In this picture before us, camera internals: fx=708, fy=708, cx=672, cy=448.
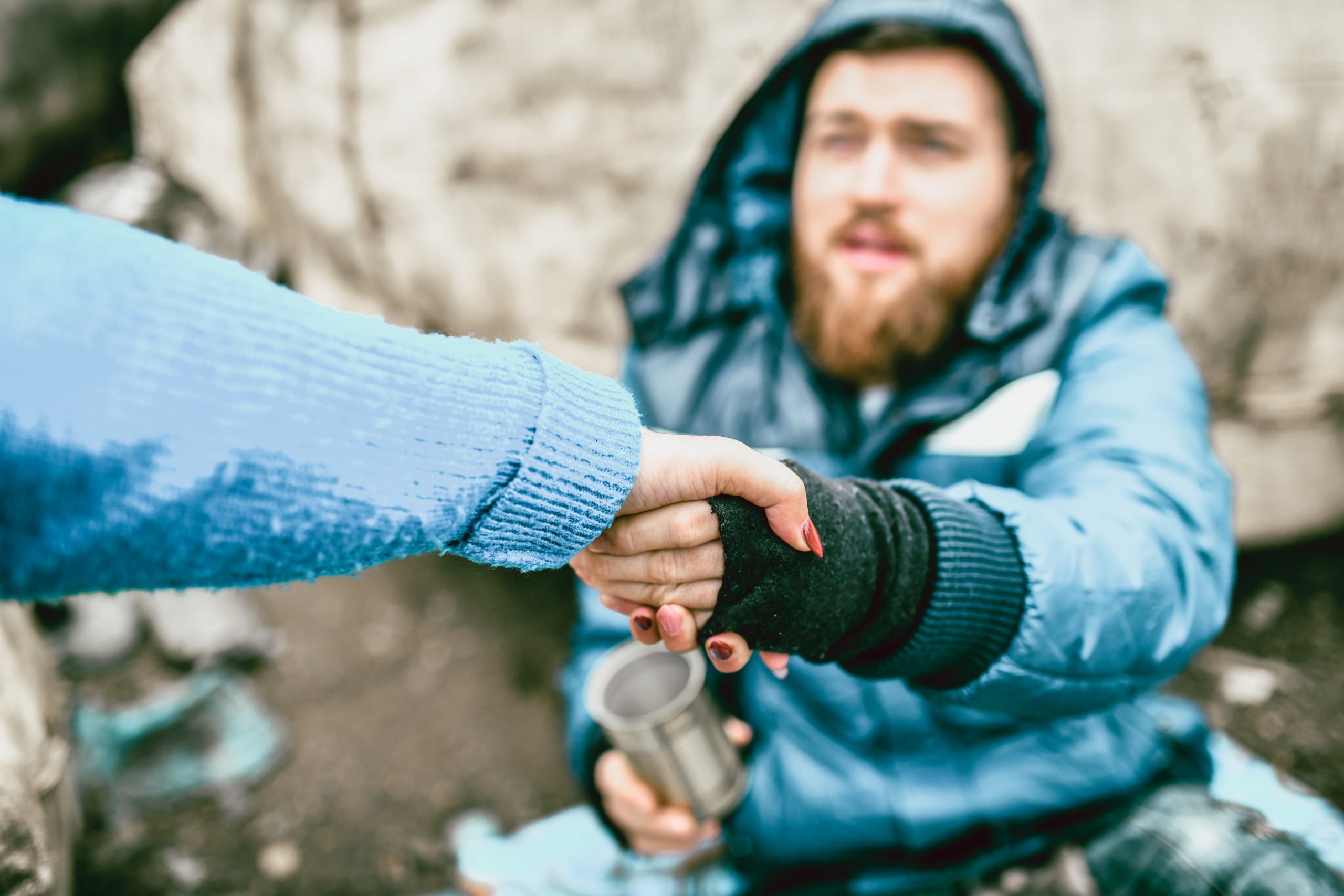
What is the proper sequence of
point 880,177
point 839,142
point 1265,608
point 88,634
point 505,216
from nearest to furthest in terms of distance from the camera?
point 880,177 < point 839,142 < point 1265,608 < point 88,634 < point 505,216

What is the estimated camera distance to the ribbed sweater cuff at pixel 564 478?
2.72 feet

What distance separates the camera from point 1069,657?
45.0 inches

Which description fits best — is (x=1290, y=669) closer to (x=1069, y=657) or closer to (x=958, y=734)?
(x=958, y=734)

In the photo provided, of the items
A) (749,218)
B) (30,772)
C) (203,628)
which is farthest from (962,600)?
(203,628)

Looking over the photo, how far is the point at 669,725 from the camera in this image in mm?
1295

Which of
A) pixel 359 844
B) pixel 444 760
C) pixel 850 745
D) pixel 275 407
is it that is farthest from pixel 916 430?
pixel 359 844

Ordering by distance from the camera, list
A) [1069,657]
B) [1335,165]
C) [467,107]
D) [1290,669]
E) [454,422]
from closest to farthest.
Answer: [454,422] → [1069,657] → [1335,165] → [1290,669] → [467,107]

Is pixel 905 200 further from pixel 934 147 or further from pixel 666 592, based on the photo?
pixel 666 592

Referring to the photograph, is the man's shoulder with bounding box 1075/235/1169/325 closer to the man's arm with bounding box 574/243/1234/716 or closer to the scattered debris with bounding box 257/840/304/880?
the man's arm with bounding box 574/243/1234/716

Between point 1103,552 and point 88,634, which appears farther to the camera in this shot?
point 88,634

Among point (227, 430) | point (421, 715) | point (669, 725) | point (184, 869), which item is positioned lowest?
point (184, 869)

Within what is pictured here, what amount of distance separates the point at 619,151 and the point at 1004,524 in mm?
2085

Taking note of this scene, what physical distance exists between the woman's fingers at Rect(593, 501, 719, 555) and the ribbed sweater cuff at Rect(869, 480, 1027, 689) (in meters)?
0.37

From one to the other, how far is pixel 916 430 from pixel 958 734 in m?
0.69
